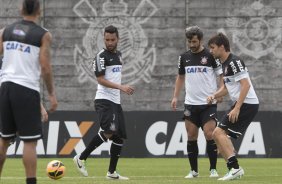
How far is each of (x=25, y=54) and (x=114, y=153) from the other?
15.2 ft

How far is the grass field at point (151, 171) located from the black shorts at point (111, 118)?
0.75 metres

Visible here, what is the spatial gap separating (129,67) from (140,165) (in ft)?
25.5

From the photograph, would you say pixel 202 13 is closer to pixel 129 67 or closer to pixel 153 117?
pixel 129 67

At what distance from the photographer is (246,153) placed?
2072 cm

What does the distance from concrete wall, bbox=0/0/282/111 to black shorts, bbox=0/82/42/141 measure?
1556cm

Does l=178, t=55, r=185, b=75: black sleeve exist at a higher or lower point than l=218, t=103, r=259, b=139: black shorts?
higher

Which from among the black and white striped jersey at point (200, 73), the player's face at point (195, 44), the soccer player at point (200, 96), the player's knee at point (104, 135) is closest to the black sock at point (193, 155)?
the soccer player at point (200, 96)

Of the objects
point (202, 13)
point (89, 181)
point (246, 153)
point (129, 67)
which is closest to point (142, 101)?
point (129, 67)

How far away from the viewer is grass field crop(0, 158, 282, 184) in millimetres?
12508

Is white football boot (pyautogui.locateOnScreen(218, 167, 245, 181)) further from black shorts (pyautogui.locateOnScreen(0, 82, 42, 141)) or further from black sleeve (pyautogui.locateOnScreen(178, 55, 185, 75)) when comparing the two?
black shorts (pyautogui.locateOnScreen(0, 82, 42, 141))

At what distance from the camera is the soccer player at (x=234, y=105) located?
12531mm

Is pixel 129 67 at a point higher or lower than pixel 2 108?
lower

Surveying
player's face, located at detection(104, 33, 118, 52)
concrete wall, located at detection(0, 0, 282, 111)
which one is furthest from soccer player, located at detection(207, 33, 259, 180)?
concrete wall, located at detection(0, 0, 282, 111)

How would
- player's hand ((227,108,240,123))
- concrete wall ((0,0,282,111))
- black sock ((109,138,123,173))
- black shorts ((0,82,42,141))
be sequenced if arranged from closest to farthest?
black shorts ((0,82,42,141)), player's hand ((227,108,240,123)), black sock ((109,138,123,173)), concrete wall ((0,0,282,111))
